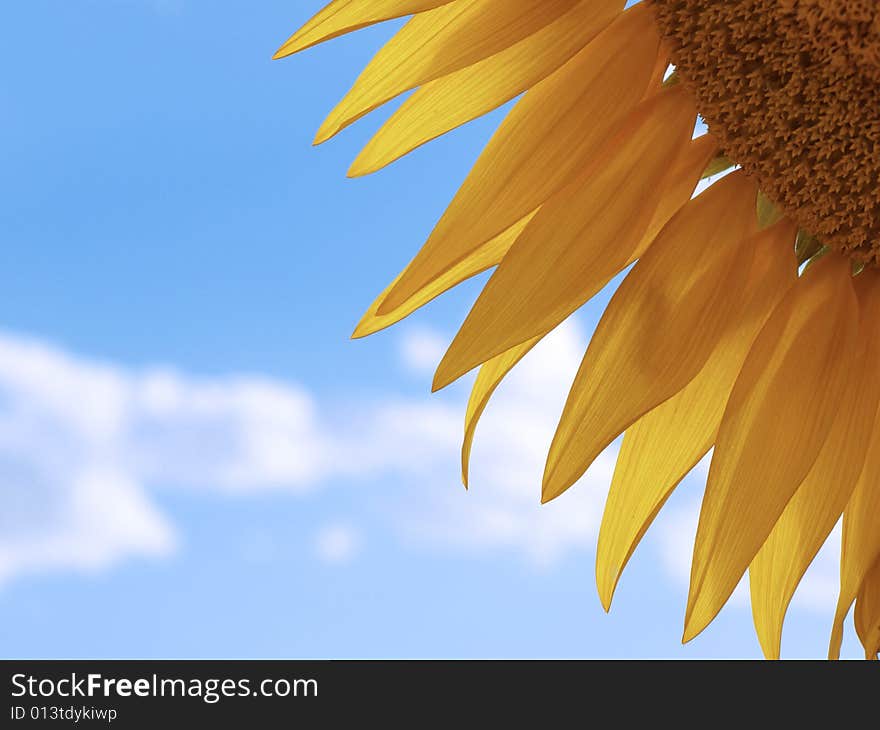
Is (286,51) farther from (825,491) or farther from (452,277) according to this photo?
(825,491)

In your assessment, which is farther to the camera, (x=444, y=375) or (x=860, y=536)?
(x=860, y=536)

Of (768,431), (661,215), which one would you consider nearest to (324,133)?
(661,215)

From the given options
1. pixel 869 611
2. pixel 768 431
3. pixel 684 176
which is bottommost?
pixel 869 611

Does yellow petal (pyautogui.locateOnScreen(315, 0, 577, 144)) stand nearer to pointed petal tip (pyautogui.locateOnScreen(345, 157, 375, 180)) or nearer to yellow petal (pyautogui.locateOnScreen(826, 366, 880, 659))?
pointed petal tip (pyautogui.locateOnScreen(345, 157, 375, 180))

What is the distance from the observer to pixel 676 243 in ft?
4.03

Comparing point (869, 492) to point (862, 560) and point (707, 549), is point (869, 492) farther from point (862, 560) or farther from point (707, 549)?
point (707, 549)

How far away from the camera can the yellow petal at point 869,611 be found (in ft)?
4.19

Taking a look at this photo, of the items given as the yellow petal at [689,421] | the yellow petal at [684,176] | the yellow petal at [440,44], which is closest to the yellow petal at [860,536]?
the yellow petal at [689,421]

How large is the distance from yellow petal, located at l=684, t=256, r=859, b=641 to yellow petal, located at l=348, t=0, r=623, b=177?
0.32m

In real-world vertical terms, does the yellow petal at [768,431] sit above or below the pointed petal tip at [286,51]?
below

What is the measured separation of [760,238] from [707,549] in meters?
0.30

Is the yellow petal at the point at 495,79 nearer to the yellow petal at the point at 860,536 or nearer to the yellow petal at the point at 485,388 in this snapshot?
the yellow petal at the point at 485,388

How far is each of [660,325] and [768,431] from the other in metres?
Answer: 0.14

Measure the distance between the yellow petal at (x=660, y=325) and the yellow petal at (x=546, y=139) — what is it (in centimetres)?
12
